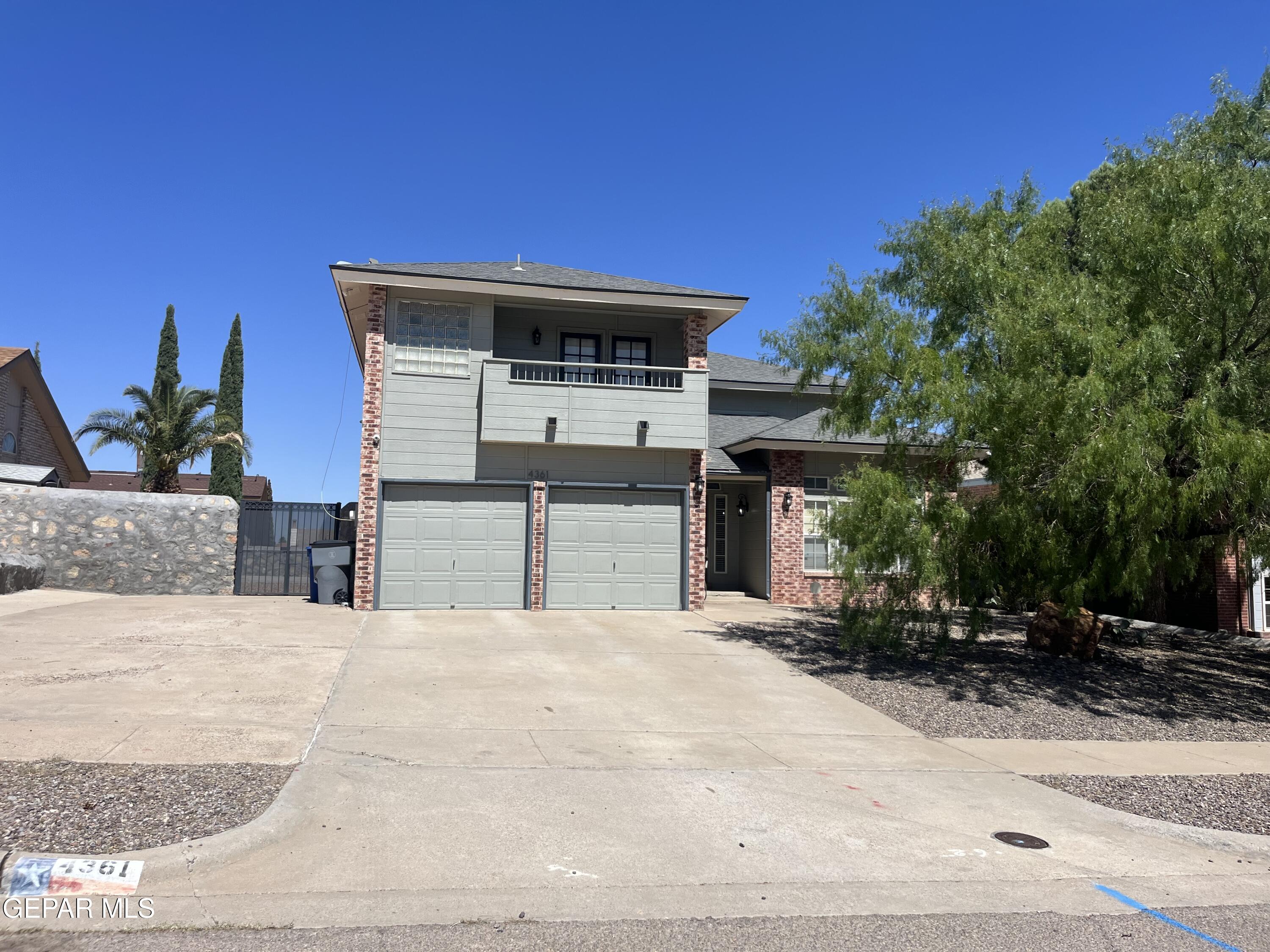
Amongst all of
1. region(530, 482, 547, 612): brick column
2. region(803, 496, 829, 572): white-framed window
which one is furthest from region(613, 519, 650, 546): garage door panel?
region(803, 496, 829, 572): white-framed window

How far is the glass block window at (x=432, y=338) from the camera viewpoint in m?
16.4

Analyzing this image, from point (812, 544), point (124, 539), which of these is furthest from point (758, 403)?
point (124, 539)

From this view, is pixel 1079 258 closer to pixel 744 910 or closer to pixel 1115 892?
pixel 1115 892

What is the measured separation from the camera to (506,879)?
15.8 feet

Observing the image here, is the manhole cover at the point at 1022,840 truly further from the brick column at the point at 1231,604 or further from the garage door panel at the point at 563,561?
the brick column at the point at 1231,604

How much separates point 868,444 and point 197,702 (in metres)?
14.9

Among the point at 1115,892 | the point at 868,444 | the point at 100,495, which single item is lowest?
the point at 1115,892

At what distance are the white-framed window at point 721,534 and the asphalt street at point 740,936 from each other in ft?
56.8

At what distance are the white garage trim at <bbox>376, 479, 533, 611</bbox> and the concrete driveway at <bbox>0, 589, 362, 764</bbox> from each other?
3.61 ft

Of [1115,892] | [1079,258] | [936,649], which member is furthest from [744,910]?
[1079,258]

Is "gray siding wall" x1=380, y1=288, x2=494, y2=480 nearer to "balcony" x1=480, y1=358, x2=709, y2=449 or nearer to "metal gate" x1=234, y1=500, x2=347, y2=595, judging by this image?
"balcony" x1=480, y1=358, x2=709, y2=449

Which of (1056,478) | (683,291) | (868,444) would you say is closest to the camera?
(1056,478)

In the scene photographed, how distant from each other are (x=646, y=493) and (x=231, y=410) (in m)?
26.3

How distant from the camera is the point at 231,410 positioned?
37156 millimetres
